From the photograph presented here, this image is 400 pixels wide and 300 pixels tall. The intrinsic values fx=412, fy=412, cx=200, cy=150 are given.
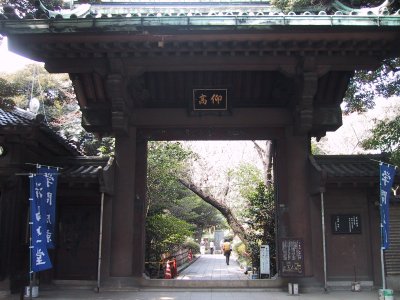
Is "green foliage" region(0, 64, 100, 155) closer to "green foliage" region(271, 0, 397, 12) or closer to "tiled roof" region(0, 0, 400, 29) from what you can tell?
"tiled roof" region(0, 0, 400, 29)

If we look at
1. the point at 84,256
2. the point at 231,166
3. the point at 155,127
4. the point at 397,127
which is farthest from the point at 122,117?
the point at 231,166

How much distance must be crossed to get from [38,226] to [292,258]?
5977 mm

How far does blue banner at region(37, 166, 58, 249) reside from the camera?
357 inches

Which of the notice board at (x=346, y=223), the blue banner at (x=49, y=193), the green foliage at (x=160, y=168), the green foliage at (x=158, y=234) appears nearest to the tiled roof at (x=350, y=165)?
the notice board at (x=346, y=223)

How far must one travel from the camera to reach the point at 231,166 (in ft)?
79.1

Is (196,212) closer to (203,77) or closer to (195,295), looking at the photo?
(203,77)

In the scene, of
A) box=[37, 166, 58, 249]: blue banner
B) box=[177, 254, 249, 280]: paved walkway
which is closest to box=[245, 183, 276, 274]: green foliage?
box=[177, 254, 249, 280]: paved walkway

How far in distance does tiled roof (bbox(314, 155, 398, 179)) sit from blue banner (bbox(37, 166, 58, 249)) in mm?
6504

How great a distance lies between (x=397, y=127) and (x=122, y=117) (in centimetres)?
626

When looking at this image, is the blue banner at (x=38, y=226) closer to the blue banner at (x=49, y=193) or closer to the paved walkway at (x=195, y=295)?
the blue banner at (x=49, y=193)

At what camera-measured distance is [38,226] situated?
870 cm

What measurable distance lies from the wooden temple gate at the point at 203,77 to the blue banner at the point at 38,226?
6.27ft

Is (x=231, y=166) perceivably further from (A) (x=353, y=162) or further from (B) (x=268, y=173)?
(A) (x=353, y=162)

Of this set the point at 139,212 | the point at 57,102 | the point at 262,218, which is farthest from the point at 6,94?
the point at 57,102
